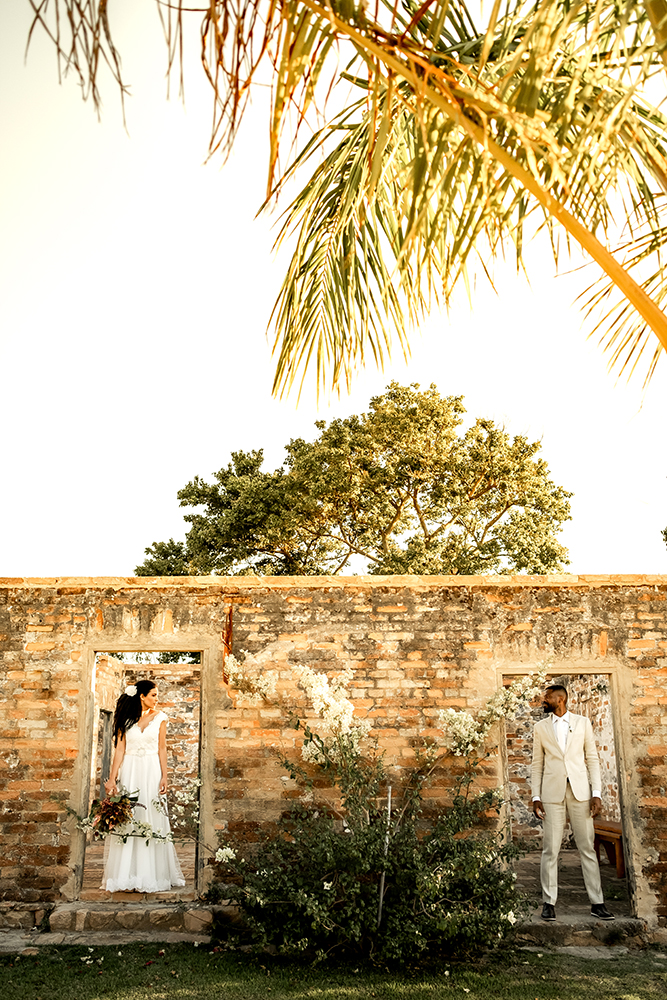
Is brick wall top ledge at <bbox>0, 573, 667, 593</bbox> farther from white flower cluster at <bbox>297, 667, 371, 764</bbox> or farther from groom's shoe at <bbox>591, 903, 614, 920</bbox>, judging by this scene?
groom's shoe at <bbox>591, 903, 614, 920</bbox>

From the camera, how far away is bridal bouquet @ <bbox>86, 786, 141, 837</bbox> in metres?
6.52

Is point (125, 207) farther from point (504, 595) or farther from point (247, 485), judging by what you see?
point (247, 485)

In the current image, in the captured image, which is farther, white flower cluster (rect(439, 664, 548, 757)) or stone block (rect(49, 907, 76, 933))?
white flower cluster (rect(439, 664, 548, 757))

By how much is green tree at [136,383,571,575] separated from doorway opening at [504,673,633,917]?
344 cm

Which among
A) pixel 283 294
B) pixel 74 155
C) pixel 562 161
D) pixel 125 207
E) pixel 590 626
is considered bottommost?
pixel 590 626

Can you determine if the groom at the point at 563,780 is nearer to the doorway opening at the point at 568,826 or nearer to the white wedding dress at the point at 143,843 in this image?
the doorway opening at the point at 568,826

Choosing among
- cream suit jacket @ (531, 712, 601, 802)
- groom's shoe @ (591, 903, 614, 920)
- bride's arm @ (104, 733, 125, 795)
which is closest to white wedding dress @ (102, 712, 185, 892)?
bride's arm @ (104, 733, 125, 795)

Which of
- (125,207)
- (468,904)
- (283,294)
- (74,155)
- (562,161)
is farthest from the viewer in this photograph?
(125,207)

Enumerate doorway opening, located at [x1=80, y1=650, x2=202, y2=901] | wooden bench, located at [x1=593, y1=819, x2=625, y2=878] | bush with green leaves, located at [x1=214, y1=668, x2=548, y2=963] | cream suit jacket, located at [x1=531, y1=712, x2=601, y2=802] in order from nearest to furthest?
bush with green leaves, located at [x1=214, y1=668, x2=548, y2=963] < cream suit jacket, located at [x1=531, y1=712, x2=601, y2=802] < wooden bench, located at [x1=593, y1=819, x2=625, y2=878] < doorway opening, located at [x1=80, y1=650, x2=202, y2=901]

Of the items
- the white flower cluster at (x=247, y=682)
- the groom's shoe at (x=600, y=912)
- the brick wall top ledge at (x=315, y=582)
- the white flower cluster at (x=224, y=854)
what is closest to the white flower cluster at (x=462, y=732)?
the brick wall top ledge at (x=315, y=582)

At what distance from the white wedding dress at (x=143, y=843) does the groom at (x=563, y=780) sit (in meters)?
3.39

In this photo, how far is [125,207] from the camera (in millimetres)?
5855

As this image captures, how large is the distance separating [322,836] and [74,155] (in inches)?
183

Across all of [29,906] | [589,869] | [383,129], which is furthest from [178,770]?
[383,129]
